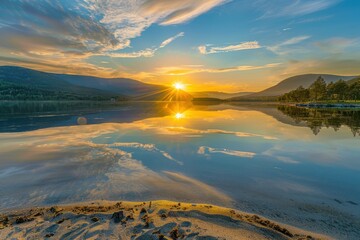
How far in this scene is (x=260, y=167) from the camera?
14.6 metres

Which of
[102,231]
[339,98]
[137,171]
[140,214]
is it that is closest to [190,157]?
[137,171]

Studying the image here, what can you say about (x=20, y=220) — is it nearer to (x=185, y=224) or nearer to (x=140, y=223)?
(x=140, y=223)

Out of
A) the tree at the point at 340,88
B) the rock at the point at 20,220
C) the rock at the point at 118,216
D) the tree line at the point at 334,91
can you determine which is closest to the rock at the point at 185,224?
the rock at the point at 118,216

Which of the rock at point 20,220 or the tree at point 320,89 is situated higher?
the tree at point 320,89

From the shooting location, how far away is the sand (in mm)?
6727

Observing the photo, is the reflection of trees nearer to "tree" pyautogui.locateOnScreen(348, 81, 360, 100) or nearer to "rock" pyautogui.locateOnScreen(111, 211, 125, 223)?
"rock" pyautogui.locateOnScreen(111, 211, 125, 223)

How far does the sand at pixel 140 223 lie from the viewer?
6.73 m

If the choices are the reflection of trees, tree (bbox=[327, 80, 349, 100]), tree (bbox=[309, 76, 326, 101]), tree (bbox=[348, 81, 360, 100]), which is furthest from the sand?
tree (bbox=[309, 76, 326, 101])

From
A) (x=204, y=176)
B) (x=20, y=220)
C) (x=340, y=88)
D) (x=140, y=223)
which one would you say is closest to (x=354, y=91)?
(x=340, y=88)

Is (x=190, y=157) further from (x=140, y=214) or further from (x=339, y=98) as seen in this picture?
(x=339, y=98)

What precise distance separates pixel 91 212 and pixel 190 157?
9720mm

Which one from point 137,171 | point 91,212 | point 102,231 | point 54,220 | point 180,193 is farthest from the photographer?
point 137,171

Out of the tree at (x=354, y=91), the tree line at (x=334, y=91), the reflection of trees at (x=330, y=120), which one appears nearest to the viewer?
the reflection of trees at (x=330, y=120)

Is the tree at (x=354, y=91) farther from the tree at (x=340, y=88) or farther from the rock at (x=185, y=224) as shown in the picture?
the rock at (x=185, y=224)
